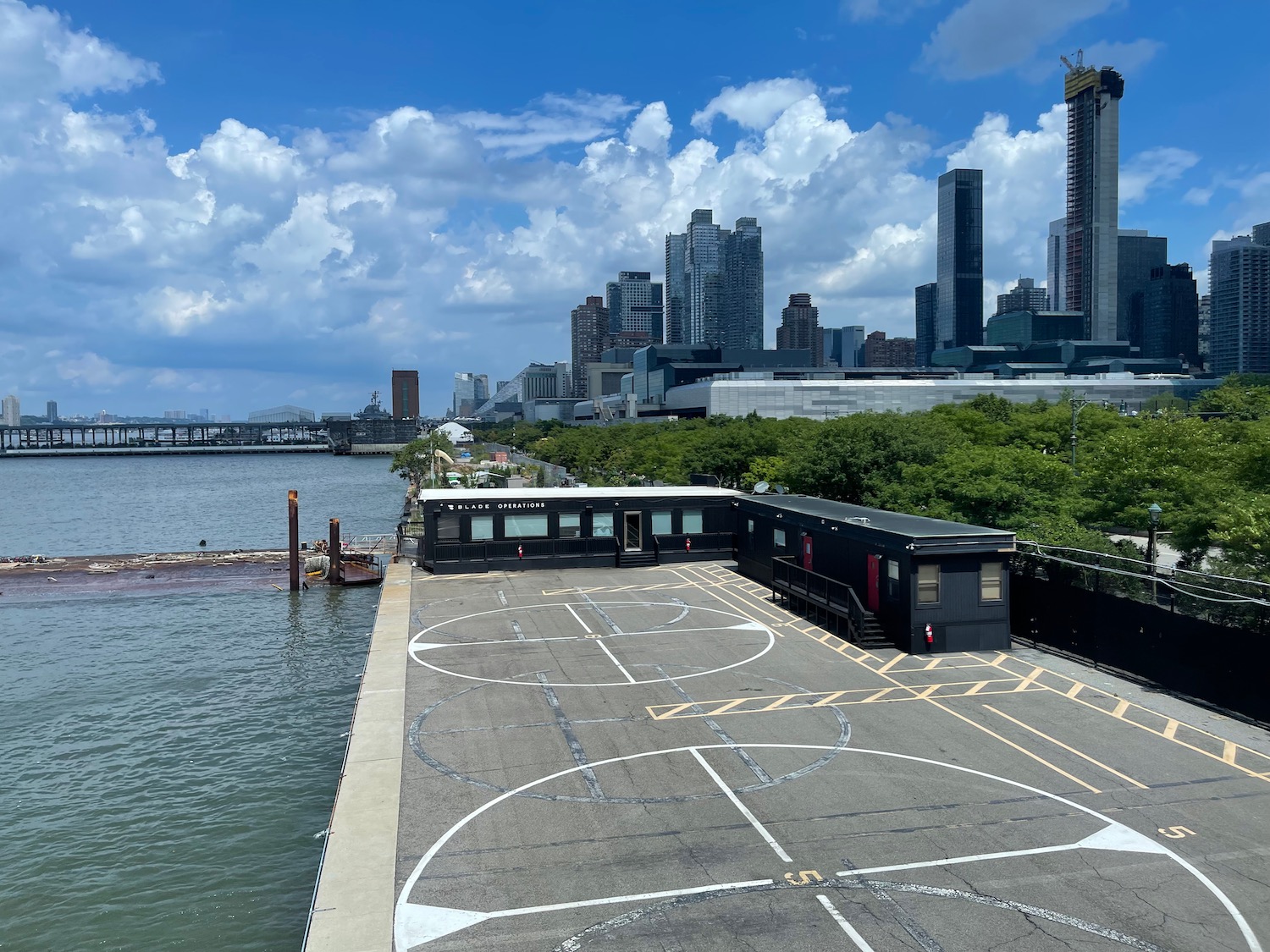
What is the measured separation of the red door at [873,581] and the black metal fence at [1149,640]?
4.82 metres

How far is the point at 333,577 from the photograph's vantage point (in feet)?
177

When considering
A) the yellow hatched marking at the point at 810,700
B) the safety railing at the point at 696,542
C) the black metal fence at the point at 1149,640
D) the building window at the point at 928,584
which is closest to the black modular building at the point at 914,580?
the building window at the point at 928,584

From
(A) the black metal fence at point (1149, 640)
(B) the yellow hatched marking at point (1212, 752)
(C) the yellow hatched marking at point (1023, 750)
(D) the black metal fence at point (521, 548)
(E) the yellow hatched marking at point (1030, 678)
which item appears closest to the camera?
(C) the yellow hatched marking at point (1023, 750)

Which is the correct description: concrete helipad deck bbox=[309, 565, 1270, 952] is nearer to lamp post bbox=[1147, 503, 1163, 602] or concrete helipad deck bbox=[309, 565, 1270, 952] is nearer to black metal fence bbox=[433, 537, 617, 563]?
lamp post bbox=[1147, 503, 1163, 602]

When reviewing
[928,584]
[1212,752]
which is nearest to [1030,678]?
[928,584]

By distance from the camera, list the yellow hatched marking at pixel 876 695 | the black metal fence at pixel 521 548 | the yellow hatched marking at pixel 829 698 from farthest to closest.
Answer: the black metal fence at pixel 521 548 < the yellow hatched marking at pixel 876 695 < the yellow hatched marking at pixel 829 698

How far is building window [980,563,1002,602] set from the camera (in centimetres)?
3033

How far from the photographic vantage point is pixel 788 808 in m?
18.0

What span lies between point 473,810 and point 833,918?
7.38m

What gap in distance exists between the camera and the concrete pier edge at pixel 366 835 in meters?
13.9

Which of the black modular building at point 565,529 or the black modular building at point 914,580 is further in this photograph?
the black modular building at point 565,529

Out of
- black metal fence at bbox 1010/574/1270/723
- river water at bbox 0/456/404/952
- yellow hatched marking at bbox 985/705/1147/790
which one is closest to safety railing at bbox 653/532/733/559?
river water at bbox 0/456/404/952

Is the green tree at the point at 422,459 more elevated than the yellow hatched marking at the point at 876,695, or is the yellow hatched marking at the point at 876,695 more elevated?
the green tree at the point at 422,459

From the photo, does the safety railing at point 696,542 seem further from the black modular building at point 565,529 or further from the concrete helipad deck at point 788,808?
the concrete helipad deck at point 788,808
